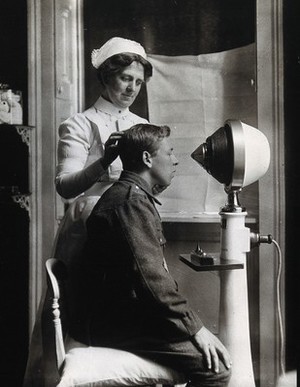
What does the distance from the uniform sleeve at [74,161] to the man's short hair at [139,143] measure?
0.59 ft

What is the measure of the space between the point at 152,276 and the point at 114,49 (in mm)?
844

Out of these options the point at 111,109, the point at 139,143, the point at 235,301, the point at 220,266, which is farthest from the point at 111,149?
the point at 235,301

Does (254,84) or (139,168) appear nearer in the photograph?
(139,168)

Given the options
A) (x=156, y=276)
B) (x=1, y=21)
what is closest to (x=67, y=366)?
(x=156, y=276)

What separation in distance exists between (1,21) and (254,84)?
0.99m

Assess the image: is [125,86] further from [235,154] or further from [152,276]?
[152,276]

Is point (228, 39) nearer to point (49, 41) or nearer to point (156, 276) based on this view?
point (49, 41)

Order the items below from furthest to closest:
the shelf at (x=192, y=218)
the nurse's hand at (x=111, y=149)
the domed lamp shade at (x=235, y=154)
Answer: the shelf at (x=192, y=218)
the nurse's hand at (x=111, y=149)
the domed lamp shade at (x=235, y=154)

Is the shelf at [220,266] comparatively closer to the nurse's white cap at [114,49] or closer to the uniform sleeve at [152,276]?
the uniform sleeve at [152,276]

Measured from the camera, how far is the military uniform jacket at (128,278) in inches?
50.8

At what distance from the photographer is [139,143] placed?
1.43 m

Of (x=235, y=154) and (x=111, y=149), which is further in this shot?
(x=111, y=149)

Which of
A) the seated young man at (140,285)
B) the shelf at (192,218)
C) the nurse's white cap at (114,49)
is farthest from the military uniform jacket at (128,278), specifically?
the nurse's white cap at (114,49)
